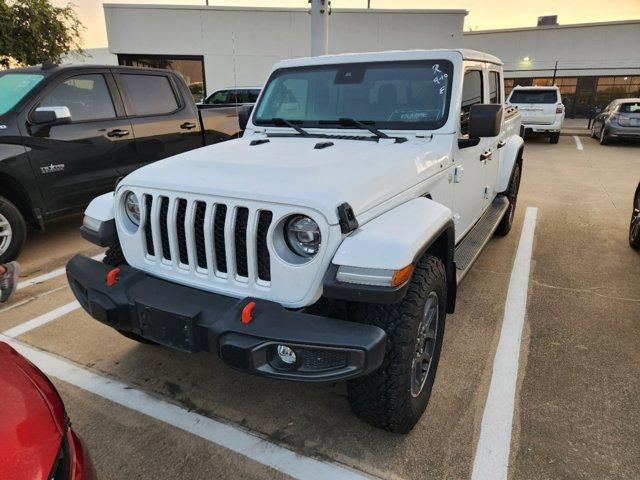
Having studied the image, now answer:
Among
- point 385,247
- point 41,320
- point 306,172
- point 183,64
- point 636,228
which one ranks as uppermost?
point 183,64

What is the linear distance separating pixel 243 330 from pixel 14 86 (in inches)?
184

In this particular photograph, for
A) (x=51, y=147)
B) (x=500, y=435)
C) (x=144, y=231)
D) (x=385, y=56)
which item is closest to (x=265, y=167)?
(x=144, y=231)

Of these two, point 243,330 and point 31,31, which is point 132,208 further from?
A: point 31,31

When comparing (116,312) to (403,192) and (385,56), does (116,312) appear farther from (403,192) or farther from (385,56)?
(385,56)

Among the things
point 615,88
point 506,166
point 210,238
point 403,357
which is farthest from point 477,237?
point 615,88

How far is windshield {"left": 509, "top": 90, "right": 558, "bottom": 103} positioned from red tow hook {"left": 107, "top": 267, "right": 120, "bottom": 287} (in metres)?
15.1

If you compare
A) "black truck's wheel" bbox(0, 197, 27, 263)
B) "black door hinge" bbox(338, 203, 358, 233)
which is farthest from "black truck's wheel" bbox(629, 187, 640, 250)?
"black truck's wheel" bbox(0, 197, 27, 263)

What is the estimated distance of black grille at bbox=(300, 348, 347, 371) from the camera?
71.6 inches

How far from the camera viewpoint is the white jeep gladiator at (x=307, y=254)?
1.88m

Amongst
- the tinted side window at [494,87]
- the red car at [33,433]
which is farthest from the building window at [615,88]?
the red car at [33,433]

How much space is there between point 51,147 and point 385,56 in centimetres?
357

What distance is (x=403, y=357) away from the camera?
2068 millimetres

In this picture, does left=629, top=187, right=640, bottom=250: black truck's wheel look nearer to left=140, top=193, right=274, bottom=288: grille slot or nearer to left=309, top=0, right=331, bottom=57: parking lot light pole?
left=140, top=193, right=274, bottom=288: grille slot

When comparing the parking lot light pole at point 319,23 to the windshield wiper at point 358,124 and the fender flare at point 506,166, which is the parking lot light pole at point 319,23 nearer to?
the fender flare at point 506,166
